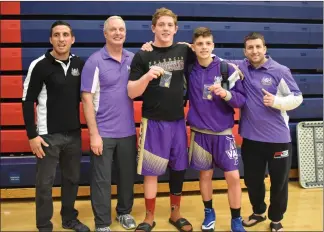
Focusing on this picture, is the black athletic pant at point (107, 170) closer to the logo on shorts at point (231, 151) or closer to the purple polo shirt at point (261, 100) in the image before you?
the logo on shorts at point (231, 151)

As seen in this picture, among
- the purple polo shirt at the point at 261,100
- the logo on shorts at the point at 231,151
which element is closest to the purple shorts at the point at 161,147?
the logo on shorts at the point at 231,151

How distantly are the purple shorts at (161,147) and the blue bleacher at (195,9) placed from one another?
1.60 metres

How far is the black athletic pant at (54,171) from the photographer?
259 cm

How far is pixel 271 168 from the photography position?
2.67 metres

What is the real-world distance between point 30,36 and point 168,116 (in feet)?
6.30

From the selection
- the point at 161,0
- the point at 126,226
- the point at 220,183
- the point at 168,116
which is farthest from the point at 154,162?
the point at 161,0

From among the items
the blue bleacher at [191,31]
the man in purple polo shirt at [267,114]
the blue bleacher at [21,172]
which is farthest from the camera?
the blue bleacher at [191,31]

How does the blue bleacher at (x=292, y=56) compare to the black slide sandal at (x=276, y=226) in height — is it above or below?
above

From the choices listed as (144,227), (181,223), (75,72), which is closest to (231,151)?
(181,223)

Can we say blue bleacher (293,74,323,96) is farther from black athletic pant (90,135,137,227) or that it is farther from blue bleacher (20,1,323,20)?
black athletic pant (90,135,137,227)

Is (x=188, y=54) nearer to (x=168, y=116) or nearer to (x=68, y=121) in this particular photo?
(x=168, y=116)

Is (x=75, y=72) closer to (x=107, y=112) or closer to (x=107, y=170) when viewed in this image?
(x=107, y=112)

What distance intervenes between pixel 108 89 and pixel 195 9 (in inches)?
66.1

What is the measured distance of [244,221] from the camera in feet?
9.69
